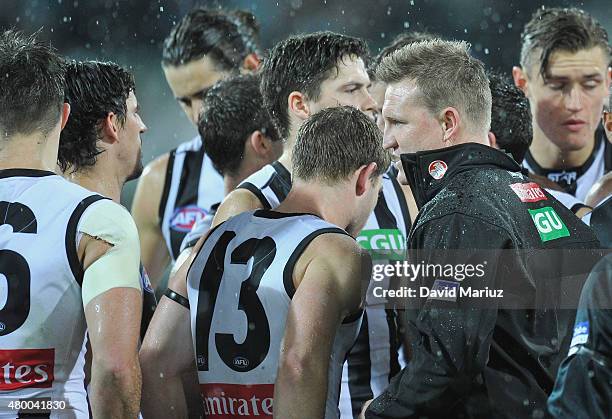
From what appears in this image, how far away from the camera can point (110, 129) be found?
3363 millimetres

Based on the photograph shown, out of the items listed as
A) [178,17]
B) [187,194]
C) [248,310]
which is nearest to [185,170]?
[187,194]

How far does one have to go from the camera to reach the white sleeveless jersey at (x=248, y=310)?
282cm

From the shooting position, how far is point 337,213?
2996 millimetres

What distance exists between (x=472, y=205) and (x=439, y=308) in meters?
0.29

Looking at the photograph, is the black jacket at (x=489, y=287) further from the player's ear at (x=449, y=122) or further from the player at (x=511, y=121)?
the player at (x=511, y=121)

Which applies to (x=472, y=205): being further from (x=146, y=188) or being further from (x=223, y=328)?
(x=146, y=188)

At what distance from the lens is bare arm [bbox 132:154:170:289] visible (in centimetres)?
532

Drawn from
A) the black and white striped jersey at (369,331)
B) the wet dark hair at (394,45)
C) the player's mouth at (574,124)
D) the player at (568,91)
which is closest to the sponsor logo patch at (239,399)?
the black and white striped jersey at (369,331)

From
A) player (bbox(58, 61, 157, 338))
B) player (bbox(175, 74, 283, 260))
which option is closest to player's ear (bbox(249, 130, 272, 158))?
player (bbox(175, 74, 283, 260))

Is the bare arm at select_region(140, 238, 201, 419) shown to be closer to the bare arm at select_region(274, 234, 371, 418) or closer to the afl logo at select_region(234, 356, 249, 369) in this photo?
the afl logo at select_region(234, 356, 249, 369)

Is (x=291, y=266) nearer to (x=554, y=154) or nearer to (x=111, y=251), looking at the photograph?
(x=111, y=251)

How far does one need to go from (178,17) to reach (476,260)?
649 centimetres

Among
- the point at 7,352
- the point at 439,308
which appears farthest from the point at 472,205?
the point at 7,352

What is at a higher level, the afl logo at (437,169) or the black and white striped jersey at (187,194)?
the black and white striped jersey at (187,194)
